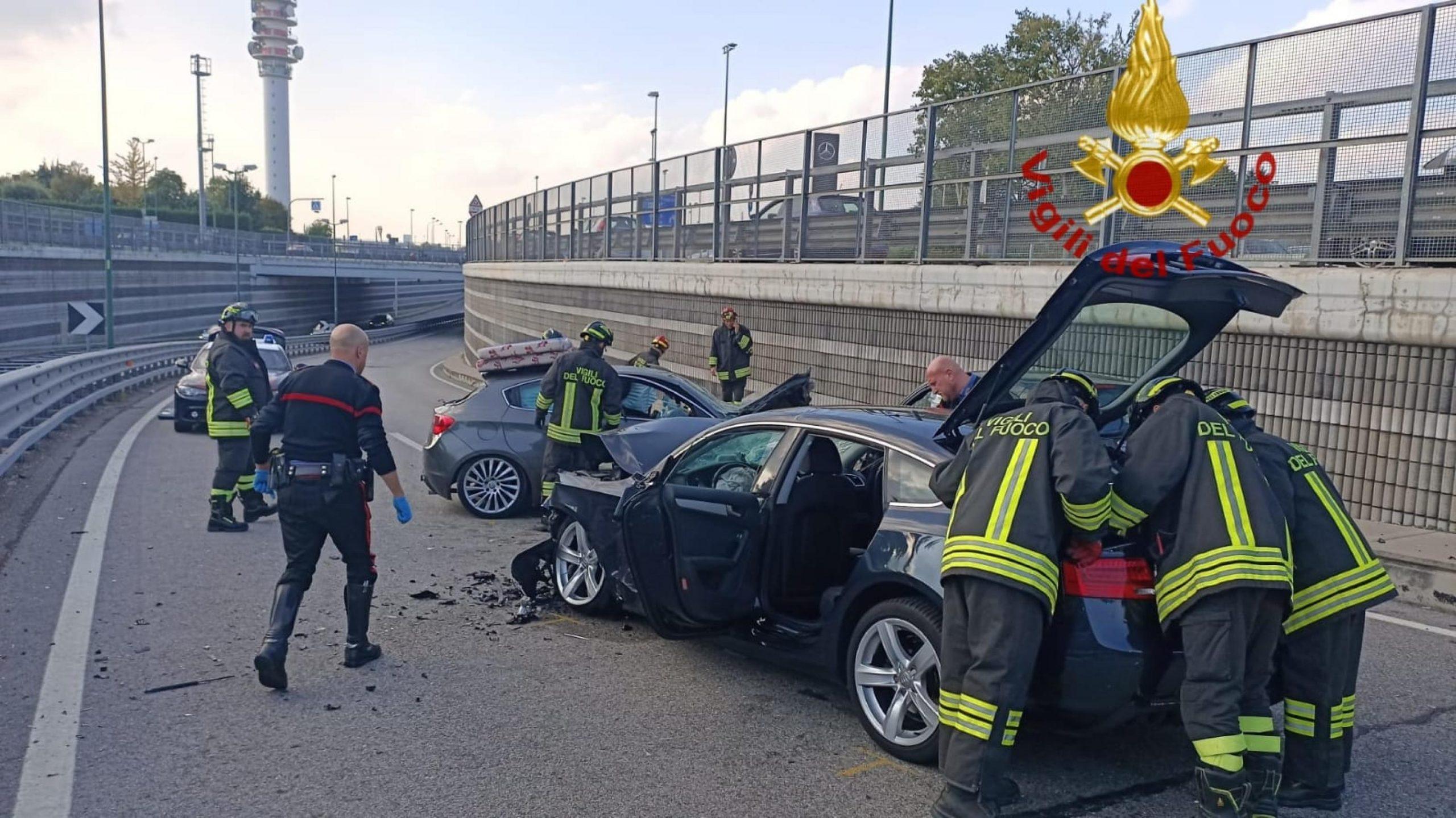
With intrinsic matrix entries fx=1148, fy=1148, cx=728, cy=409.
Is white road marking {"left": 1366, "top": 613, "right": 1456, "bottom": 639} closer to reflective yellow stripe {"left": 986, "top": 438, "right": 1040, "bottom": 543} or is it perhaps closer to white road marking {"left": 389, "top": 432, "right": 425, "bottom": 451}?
reflective yellow stripe {"left": 986, "top": 438, "right": 1040, "bottom": 543}

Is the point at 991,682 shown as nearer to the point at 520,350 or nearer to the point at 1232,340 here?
the point at 1232,340

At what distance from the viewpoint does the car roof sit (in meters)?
4.88

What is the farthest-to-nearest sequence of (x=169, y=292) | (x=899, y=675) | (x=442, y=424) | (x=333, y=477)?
(x=169, y=292)
(x=442, y=424)
(x=333, y=477)
(x=899, y=675)

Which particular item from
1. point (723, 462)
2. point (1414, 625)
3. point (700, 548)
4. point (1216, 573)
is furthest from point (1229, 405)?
point (1414, 625)

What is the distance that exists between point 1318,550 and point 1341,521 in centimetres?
17

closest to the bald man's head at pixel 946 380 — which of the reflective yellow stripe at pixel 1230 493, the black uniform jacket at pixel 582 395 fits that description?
the black uniform jacket at pixel 582 395

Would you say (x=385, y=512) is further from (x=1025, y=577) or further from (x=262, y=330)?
(x=262, y=330)

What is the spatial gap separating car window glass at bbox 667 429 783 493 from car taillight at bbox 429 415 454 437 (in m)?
4.86

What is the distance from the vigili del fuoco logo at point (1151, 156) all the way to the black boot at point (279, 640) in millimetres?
8070

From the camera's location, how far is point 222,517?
367 inches

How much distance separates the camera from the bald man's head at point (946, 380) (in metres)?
7.62

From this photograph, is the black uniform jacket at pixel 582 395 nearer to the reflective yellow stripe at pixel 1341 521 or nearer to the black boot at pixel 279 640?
the black boot at pixel 279 640

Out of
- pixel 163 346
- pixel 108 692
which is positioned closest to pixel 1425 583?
pixel 108 692

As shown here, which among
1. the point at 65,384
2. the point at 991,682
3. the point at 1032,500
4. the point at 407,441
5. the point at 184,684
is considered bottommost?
the point at 407,441
